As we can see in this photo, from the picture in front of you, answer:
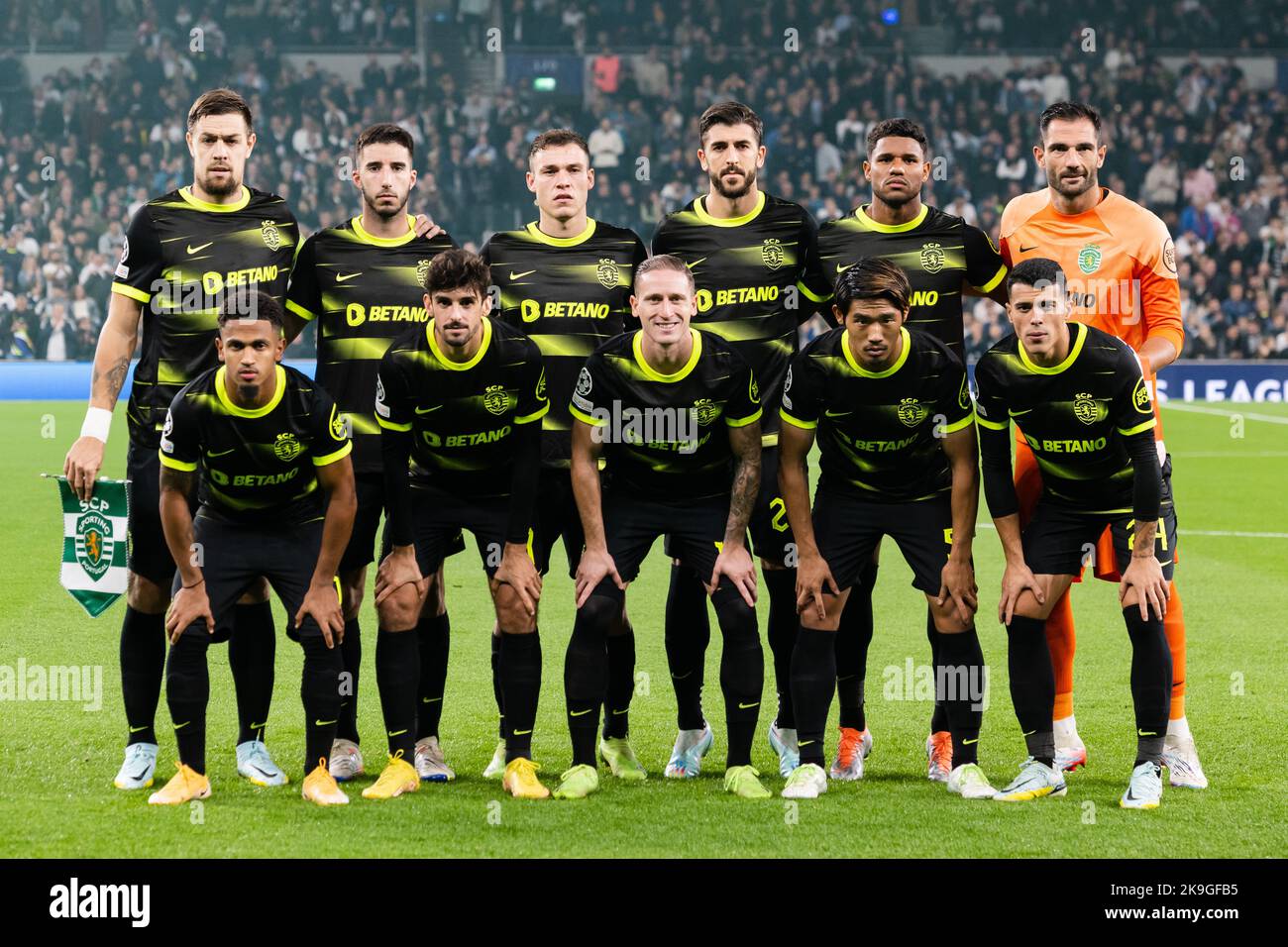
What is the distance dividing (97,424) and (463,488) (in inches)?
49.2

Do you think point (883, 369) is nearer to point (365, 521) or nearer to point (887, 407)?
point (887, 407)

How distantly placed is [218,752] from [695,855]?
83.8 inches

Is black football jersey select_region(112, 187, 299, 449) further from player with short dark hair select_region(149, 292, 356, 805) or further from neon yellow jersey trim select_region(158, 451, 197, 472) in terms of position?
neon yellow jersey trim select_region(158, 451, 197, 472)

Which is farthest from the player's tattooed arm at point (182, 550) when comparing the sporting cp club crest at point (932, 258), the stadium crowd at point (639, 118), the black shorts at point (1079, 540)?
the stadium crowd at point (639, 118)

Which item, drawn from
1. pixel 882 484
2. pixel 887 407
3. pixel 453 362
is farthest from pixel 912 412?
pixel 453 362

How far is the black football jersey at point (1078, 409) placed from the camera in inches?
200

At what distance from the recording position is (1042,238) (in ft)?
18.9

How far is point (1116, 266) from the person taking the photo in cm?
571

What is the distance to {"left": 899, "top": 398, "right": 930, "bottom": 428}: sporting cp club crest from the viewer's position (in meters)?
5.21

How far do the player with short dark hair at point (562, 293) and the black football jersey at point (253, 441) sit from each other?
0.83 meters

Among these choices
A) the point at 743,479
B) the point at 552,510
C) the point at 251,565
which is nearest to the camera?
the point at 251,565

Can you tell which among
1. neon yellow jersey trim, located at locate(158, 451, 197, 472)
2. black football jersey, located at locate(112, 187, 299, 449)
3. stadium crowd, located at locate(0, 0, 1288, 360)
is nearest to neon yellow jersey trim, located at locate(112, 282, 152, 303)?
black football jersey, located at locate(112, 187, 299, 449)
